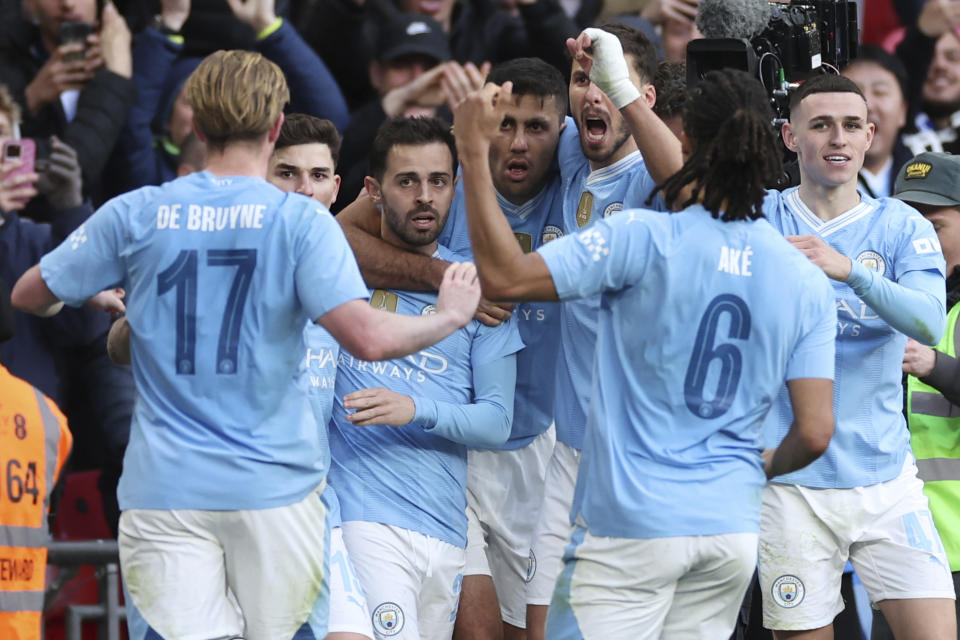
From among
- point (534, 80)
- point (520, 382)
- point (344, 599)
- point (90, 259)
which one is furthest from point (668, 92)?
point (90, 259)

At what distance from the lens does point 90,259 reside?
4.05 meters

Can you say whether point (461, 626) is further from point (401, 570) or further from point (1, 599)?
point (1, 599)

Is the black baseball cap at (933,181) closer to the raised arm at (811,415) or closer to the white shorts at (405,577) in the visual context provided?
the raised arm at (811,415)

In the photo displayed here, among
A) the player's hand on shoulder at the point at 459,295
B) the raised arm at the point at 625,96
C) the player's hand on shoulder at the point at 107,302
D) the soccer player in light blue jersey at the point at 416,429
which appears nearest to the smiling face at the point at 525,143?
the soccer player in light blue jersey at the point at 416,429

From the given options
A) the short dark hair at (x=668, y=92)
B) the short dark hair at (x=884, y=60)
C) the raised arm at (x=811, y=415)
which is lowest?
the raised arm at (x=811, y=415)

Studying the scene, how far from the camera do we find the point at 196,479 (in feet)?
12.9

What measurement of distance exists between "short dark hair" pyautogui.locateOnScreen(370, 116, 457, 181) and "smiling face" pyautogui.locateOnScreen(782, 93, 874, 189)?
1330mm

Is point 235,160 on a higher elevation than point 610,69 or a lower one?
lower

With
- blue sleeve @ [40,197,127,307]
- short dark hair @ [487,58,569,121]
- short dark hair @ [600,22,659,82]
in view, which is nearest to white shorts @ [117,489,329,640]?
blue sleeve @ [40,197,127,307]

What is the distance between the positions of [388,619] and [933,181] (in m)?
2.96

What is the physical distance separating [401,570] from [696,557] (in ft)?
4.96

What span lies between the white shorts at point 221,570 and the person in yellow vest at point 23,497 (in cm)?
138

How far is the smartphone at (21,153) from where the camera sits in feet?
23.1

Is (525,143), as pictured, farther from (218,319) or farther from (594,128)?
(218,319)
